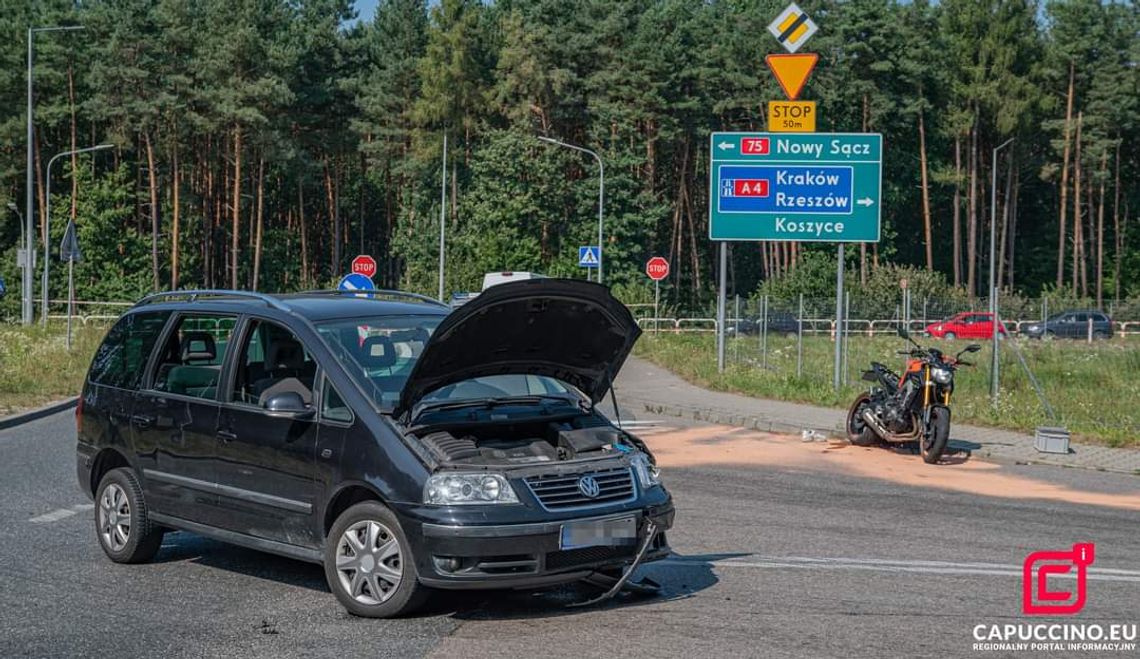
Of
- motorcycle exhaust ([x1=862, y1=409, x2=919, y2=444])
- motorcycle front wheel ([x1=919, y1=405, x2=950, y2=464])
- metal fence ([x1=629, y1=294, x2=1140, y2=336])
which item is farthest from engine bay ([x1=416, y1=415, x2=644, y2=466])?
metal fence ([x1=629, y1=294, x2=1140, y2=336])

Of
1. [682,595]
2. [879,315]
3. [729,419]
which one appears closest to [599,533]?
[682,595]

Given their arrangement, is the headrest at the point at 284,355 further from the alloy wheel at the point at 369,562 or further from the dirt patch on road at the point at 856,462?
the dirt patch on road at the point at 856,462

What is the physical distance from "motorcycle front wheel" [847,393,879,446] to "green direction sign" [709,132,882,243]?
303 inches

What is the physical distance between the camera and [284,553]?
7371 millimetres

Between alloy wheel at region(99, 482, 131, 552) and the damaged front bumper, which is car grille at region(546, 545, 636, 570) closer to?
the damaged front bumper

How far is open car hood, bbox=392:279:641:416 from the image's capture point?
6953mm

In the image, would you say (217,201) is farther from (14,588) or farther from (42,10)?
(14,588)

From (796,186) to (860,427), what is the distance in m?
8.93

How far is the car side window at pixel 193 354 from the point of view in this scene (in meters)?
8.14

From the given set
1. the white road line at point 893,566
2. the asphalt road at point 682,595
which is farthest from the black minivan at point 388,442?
the white road line at point 893,566

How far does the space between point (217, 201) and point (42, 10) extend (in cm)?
1415

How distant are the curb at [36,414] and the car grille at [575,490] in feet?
41.9

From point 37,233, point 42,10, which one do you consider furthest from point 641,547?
point 37,233

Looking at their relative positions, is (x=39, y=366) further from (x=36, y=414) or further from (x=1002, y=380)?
(x=1002, y=380)
